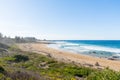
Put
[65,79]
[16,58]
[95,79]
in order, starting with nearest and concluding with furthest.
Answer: [95,79] → [65,79] → [16,58]

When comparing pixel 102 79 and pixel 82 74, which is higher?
pixel 102 79

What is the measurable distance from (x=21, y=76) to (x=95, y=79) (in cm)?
395

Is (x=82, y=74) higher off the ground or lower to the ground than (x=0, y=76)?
lower

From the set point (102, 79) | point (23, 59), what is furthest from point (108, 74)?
point (23, 59)

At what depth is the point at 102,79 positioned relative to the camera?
10.0 metres

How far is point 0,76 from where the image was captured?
9.86 m

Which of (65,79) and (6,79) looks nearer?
(6,79)

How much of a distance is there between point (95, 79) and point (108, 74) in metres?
1.26

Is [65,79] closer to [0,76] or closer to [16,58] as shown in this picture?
A: [0,76]

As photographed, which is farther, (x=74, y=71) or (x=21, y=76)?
(x=74, y=71)

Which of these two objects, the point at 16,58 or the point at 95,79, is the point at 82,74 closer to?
the point at 95,79

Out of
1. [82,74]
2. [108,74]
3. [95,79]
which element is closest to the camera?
[108,74]

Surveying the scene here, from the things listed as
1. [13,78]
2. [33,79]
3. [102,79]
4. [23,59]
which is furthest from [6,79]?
[23,59]

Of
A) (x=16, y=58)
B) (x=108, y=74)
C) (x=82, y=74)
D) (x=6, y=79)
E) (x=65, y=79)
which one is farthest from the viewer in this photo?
(x=16, y=58)
